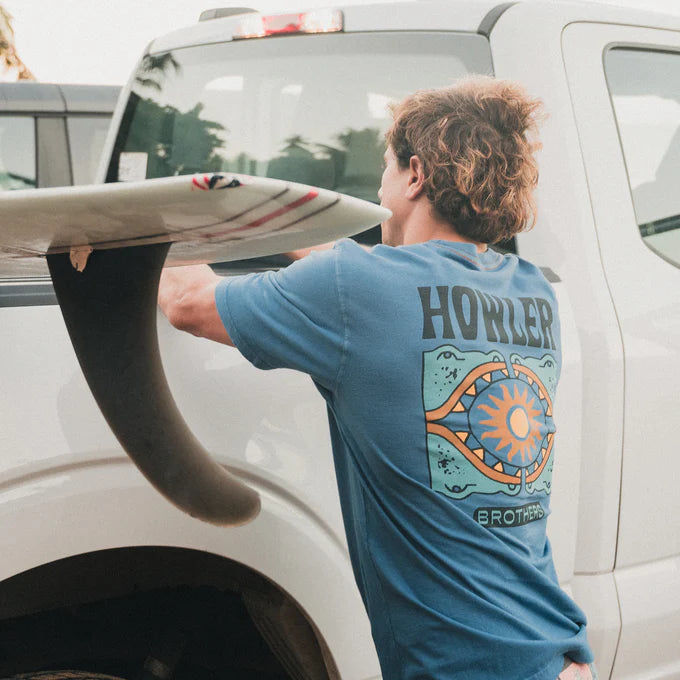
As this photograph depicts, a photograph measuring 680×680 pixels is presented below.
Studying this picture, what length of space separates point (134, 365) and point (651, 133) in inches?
57.8

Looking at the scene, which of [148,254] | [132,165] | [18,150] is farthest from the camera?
[18,150]

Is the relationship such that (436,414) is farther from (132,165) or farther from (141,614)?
(132,165)

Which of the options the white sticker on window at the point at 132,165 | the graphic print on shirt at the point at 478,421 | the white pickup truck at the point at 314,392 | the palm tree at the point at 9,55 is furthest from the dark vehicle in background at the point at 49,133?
the graphic print on shirt at the point at 478,421

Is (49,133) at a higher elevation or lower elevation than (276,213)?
higher

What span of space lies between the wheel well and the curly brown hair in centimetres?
81

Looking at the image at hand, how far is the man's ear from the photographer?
1.62m

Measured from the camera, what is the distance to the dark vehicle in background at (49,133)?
655cm

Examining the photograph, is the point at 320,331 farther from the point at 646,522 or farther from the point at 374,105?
the point at 646,522

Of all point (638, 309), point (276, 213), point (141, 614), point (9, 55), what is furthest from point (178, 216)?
point (9, 55)

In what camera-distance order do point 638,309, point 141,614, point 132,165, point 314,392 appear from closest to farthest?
point 314,392 → point 141,614 → point 638,309 → point 132,165

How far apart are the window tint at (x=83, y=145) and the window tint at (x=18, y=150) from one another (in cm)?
28

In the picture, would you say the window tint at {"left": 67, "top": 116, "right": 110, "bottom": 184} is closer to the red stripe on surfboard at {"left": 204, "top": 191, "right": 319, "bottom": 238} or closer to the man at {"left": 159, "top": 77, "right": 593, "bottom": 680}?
the man at {"left": 159, "top": 77, "right": 593, "bottom": 680}

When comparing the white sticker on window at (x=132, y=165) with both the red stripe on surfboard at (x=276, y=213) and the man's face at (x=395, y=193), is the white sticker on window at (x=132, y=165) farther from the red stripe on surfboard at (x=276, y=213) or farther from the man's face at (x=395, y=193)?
the red stripe on surfboard at (x=276, y=213)

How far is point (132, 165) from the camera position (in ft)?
8.03
